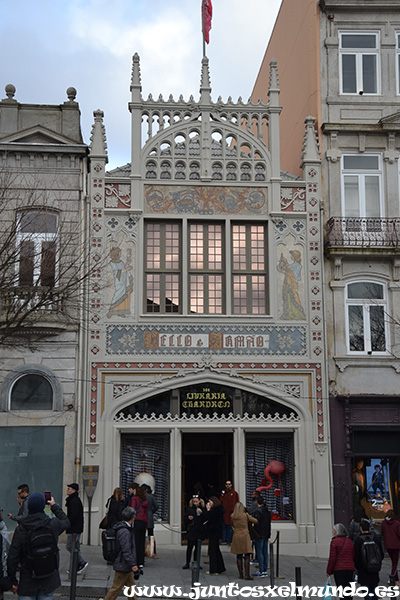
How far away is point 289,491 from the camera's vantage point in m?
21.3

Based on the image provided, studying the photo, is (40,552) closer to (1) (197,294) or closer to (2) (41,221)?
(1) (197,294)

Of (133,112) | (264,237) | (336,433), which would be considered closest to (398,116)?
(264,237)

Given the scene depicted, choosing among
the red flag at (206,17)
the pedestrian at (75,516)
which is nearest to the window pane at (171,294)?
the pedestrian at (75,516)

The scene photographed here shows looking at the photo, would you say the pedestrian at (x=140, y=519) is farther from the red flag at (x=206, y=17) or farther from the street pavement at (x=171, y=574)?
the red flag at (x=206, y=17)

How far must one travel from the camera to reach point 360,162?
23.4 meters

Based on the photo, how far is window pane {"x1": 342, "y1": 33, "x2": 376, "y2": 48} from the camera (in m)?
24.1

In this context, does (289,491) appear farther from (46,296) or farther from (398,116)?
(398,116)

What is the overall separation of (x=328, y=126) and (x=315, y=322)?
6.10m

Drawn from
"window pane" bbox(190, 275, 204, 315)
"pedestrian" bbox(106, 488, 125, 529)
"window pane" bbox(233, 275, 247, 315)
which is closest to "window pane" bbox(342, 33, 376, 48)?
"window pane" bbox(233, 275, 247, 315)

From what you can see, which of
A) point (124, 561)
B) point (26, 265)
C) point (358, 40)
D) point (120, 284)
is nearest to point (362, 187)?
point (358, 40)

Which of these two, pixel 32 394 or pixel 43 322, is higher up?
pixel 43 322

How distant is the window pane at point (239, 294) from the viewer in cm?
2216

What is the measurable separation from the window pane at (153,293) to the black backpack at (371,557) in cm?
1066

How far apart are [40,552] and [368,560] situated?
5.85m
